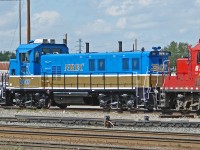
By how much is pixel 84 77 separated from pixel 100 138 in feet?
44.2

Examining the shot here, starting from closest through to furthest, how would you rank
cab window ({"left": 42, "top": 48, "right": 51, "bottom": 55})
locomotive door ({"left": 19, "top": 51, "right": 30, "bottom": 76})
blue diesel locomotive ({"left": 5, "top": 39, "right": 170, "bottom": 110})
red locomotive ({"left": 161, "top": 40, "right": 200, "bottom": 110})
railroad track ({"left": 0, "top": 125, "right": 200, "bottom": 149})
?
railroad track ({"left": 0, "top": 125, "right": 200, "bottom": 149}), red locomotive ({"left": 161, "top": 40, "right": 200, "bottom": 110}), blue diesel locomotive ({"left": 5, "top": 39, "right": 170, "bottom": 110}), locomotive door ({"left": 19, "top": 51, "right": 30, "bottom": 76}), cab window ({"left": 42, "top": 48, "right": 51, "bottom": 55})

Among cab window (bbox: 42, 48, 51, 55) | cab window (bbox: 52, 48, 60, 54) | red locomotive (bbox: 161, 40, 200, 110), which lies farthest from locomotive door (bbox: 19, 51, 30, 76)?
red locomotive (bbox: 161, 40, 200, 110)

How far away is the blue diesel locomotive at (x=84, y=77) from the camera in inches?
1025

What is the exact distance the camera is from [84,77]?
1102 inches

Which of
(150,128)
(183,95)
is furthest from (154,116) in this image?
(150,128)

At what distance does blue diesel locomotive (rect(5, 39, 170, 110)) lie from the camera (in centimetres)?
2603

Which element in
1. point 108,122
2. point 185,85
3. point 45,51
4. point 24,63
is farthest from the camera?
point 45,51

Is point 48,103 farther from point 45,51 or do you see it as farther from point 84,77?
point 45,51

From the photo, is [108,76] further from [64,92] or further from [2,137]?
[2,137]

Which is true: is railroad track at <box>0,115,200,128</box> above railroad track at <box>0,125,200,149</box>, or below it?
above

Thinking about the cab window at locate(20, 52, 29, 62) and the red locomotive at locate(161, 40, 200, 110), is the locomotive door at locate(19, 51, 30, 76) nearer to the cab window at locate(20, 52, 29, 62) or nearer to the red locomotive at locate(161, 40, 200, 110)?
the cab window at locate(20, 52, 29, 62)

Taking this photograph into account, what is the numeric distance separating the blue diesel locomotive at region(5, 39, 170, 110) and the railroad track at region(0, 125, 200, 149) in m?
8.70

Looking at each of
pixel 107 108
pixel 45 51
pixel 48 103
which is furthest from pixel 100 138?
pixel 45 51

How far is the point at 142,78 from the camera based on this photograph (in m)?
26.0
